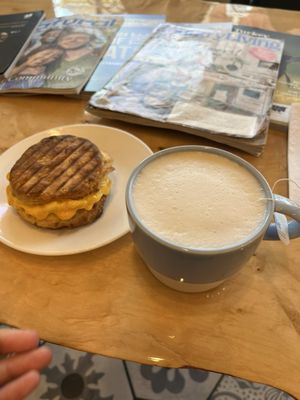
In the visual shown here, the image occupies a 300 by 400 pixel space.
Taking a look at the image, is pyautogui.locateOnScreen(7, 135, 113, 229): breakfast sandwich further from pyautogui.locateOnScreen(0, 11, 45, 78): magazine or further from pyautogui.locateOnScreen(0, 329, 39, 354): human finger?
pyautogui.locateOnScreen(0, 11, 45, 78): magazine

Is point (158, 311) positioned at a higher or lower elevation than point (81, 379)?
higher

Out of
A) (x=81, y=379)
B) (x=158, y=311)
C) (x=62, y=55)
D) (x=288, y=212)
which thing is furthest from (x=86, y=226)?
(x=81, y=379)

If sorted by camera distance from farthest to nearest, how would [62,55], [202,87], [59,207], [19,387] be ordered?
1. [62,55]
2. [202,87]
3. [59,207]
4. [19,387]

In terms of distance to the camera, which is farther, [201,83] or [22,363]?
[201,83]

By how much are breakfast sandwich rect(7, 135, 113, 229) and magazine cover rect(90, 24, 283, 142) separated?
0.56 ft

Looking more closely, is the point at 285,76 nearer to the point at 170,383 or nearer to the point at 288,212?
the point at 288,212

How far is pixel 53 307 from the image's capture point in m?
0.45

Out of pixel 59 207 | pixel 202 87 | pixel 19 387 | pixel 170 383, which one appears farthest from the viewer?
pixel 170 383

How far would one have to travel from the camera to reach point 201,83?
Result: 748mm

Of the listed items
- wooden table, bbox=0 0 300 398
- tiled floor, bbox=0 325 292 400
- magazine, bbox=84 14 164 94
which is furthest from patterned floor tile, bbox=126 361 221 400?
magazine, bbox=84 14 164 94

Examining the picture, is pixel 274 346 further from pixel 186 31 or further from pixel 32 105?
pixel 186 31

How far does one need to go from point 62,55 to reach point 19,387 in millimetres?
716

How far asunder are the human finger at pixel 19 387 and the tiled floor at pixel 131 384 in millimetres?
648

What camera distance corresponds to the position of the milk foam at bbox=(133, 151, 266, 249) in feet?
1.26
